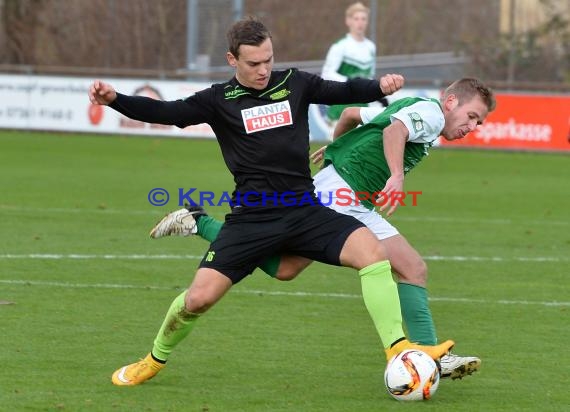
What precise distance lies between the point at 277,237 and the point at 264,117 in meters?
0.61

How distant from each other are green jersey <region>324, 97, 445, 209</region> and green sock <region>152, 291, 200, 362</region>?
114cm

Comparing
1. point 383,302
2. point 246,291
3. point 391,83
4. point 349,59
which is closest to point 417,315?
point 383,302

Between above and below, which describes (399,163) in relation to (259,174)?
above

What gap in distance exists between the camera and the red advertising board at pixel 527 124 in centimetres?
2258

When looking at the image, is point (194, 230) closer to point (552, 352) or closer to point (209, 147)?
point (552, 352)

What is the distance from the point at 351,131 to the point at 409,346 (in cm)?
139

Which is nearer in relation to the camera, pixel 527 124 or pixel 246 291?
pixel 246 291

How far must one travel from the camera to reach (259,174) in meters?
5.99

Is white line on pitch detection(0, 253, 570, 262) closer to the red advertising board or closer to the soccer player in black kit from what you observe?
the soccer player in black kit

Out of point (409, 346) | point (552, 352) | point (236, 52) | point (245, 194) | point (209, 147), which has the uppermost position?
point (236, 52)

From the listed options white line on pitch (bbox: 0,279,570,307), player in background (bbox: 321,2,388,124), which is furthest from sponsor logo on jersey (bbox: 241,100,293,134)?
player in background (bbox: 321,2,388,124)

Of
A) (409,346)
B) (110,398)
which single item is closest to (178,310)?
(110,398)

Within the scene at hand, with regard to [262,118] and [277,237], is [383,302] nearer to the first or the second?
[277,237]

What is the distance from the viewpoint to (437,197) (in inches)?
627
